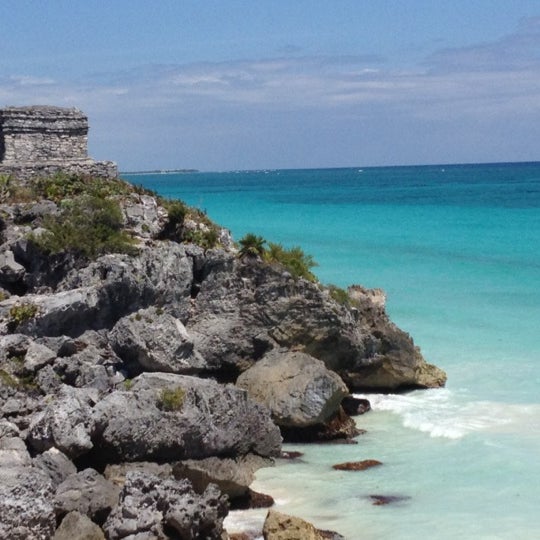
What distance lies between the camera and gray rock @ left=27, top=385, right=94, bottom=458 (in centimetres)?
1170

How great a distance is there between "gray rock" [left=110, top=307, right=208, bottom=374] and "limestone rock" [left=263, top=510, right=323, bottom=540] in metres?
5.46

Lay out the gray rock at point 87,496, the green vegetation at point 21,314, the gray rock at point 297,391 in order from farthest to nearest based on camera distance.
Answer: the green vegetation at point 21,314, the gray rock at point 297,391, the gray rock at point 87,496

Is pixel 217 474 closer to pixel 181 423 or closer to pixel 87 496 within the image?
pixel 181 423

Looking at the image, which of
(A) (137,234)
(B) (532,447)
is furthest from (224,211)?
(B) (532,447)

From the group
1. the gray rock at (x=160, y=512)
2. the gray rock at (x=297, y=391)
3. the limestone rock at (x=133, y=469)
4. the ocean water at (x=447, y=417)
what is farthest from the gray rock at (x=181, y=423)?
the gray rock at (x=160, y=512)

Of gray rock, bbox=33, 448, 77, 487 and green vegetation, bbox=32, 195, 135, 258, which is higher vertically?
green vegetation, bbox=32, 195, 135, 258

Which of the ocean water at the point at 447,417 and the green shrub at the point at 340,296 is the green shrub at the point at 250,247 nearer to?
the green shrub at the point at 340,296

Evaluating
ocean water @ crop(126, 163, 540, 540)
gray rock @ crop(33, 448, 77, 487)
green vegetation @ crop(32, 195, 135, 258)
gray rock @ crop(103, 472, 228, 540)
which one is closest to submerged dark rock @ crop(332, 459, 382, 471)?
ocean water @ crop(126, 163, 540, 540)

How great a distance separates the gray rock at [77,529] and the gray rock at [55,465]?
94 centimetres

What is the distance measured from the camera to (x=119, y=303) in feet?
53.7

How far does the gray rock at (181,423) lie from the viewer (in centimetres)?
1210

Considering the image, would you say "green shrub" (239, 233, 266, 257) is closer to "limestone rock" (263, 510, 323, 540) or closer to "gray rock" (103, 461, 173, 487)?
"gray rock" (103, 461, 173, 487)

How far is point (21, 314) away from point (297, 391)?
487 centimetres

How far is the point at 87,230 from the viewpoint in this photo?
17.5m
